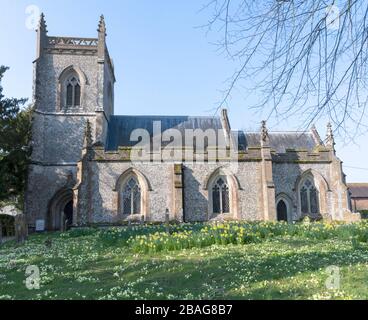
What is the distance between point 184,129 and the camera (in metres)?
30.0

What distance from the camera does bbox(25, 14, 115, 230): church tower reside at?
2642 centimetres

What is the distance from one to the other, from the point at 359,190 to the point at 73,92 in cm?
4412

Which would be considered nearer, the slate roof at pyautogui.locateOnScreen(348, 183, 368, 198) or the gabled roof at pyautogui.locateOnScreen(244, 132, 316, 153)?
the gabled roof at pyautogui.locateOnScreen(244, 132, 316, 153)

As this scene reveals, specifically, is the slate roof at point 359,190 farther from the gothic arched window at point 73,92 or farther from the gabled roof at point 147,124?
the gothic arched window at point 73,92

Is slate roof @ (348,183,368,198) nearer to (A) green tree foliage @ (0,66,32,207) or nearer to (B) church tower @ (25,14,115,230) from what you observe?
(B) church tower @ (25,14,115,230)

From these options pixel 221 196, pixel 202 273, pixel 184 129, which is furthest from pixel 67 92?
pixel 202 273

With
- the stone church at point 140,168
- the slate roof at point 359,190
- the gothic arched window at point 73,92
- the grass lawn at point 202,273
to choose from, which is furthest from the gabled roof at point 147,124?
the slate roof at point 359,190

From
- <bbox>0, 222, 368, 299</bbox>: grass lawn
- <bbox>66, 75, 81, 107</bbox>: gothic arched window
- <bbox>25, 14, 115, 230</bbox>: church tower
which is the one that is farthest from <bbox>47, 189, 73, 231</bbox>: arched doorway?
<bbox>0, 222, 368, 299</bbox>: grass lawn

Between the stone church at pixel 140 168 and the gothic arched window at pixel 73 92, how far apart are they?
72 millimetres

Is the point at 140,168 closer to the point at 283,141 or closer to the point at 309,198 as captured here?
the point at 309,198

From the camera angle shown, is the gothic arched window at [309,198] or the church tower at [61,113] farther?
the church tower at [61,113]

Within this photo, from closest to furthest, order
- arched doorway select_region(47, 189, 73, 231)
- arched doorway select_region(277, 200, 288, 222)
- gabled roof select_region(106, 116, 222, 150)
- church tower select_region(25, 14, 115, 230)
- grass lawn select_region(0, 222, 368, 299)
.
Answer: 1. grass lawn select_region(0, 222, 368, 299)
2. arched doorway select_region(277, 200, 288, 222)
3. arched doorway select_region(47, 189, 73, 231)
4. church tower select_region(25, 14, 115, 230)
5. gabled roof select_region(106, 116, 222, 150)

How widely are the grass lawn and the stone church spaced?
1197 cm

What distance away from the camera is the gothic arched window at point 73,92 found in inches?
1135
